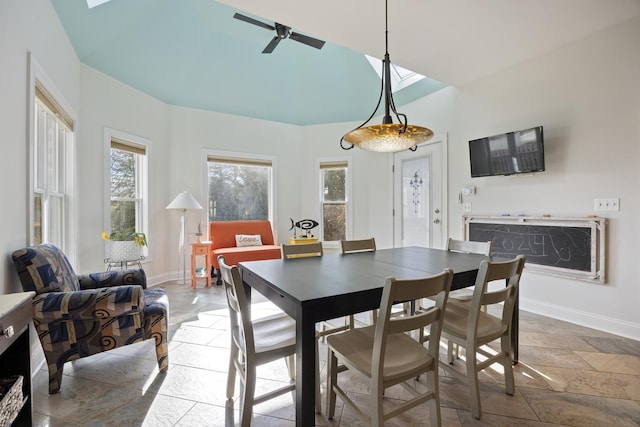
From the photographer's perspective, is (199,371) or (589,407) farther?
(199,371)

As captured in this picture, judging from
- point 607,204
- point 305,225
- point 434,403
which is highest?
point 607,204

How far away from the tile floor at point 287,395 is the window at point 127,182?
2.15m

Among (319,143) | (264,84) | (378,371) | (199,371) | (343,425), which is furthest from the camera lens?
(319,143)

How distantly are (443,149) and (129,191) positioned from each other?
14.5 ft

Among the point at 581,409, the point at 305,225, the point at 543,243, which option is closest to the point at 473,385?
the point at 581,409

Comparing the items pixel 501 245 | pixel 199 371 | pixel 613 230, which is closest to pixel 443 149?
pixel 501 245

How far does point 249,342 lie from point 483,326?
1.37 meters

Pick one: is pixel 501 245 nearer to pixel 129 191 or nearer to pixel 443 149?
pixel 443 149

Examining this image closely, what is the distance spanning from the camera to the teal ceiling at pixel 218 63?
3281mm

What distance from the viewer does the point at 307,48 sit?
460 cm

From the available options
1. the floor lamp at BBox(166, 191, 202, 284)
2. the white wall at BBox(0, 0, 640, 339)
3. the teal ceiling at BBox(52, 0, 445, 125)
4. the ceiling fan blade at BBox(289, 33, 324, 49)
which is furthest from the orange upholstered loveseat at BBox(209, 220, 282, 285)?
the ceiling fan blade at BBox(289, 33, 324, 49)

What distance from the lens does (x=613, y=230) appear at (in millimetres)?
2627

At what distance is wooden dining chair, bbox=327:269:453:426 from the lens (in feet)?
3.96

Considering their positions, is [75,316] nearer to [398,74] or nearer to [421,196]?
[421,196]
